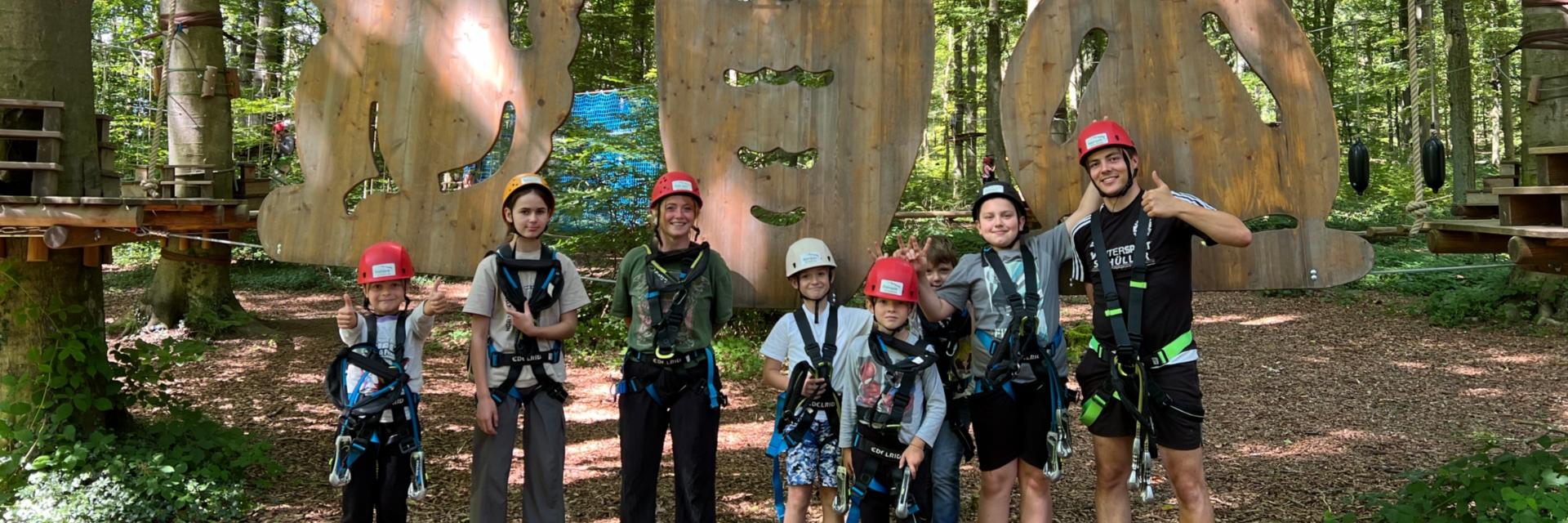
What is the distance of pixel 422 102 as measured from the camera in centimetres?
466

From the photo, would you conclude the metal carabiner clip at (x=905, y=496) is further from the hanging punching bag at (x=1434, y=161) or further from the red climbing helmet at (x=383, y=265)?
the hanging punching bag at (x=1434, y=161)

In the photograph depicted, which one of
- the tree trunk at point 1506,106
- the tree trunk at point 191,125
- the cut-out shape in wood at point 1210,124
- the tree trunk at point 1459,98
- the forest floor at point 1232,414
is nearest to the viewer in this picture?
the cut-out shape in wood at point 1210,124

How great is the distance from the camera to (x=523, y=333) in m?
3.79

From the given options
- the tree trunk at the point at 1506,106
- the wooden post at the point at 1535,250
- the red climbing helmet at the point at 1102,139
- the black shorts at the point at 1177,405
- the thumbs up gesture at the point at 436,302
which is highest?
the tree trunk at the point at 1506,106

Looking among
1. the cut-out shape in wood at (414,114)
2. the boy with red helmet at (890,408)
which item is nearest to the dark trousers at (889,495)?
the boy with red helmet at (890,408)

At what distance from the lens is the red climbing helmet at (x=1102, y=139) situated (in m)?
3.62

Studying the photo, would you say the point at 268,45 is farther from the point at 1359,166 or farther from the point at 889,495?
the point at 1359,166

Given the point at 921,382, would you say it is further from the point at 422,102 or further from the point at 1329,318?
the point at 1329,318

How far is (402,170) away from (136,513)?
2.14 m

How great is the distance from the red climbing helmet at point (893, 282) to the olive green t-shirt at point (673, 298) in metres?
0.70

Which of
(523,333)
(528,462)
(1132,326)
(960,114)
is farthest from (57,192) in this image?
(960,114)

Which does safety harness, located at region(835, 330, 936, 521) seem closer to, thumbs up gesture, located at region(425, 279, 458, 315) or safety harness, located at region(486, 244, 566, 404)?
safety harness, located at region(486, 244, 566, 404)

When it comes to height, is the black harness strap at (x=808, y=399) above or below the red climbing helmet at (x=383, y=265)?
below

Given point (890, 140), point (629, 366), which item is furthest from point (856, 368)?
point (890, 140)
